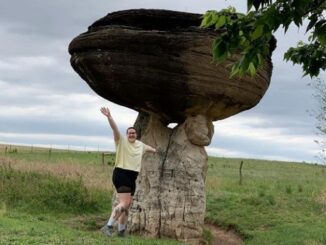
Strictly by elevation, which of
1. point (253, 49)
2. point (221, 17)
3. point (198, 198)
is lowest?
point (198, 198)

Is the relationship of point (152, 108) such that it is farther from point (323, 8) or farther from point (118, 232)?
point (323, 8)

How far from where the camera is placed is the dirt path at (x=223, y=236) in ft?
44.0

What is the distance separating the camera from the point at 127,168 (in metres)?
10.9

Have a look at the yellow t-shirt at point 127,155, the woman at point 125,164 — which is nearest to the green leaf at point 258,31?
the woman at point 125,164

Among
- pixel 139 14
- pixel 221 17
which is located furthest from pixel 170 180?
pixel 221 17

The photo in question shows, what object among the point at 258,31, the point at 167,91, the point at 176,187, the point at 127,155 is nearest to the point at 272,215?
the point at 176,187

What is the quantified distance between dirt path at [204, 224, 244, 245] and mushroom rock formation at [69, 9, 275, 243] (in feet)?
4.27

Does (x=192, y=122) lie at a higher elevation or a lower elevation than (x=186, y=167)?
higher

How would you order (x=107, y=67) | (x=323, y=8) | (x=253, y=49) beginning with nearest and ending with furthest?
1. (x=253, y=49)
2. (x=323, y=8)
3. (x=107, y=67)

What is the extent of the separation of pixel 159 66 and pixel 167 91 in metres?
0.60

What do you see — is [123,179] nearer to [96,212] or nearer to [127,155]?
[127,155]

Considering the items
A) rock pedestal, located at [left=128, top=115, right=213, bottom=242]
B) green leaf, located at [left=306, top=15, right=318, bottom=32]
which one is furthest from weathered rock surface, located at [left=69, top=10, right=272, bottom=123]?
green leaf, located at [left=306, top=15, right=318, bottom=32]

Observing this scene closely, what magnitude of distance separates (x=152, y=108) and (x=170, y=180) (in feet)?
5.57

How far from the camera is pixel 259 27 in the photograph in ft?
13.9
